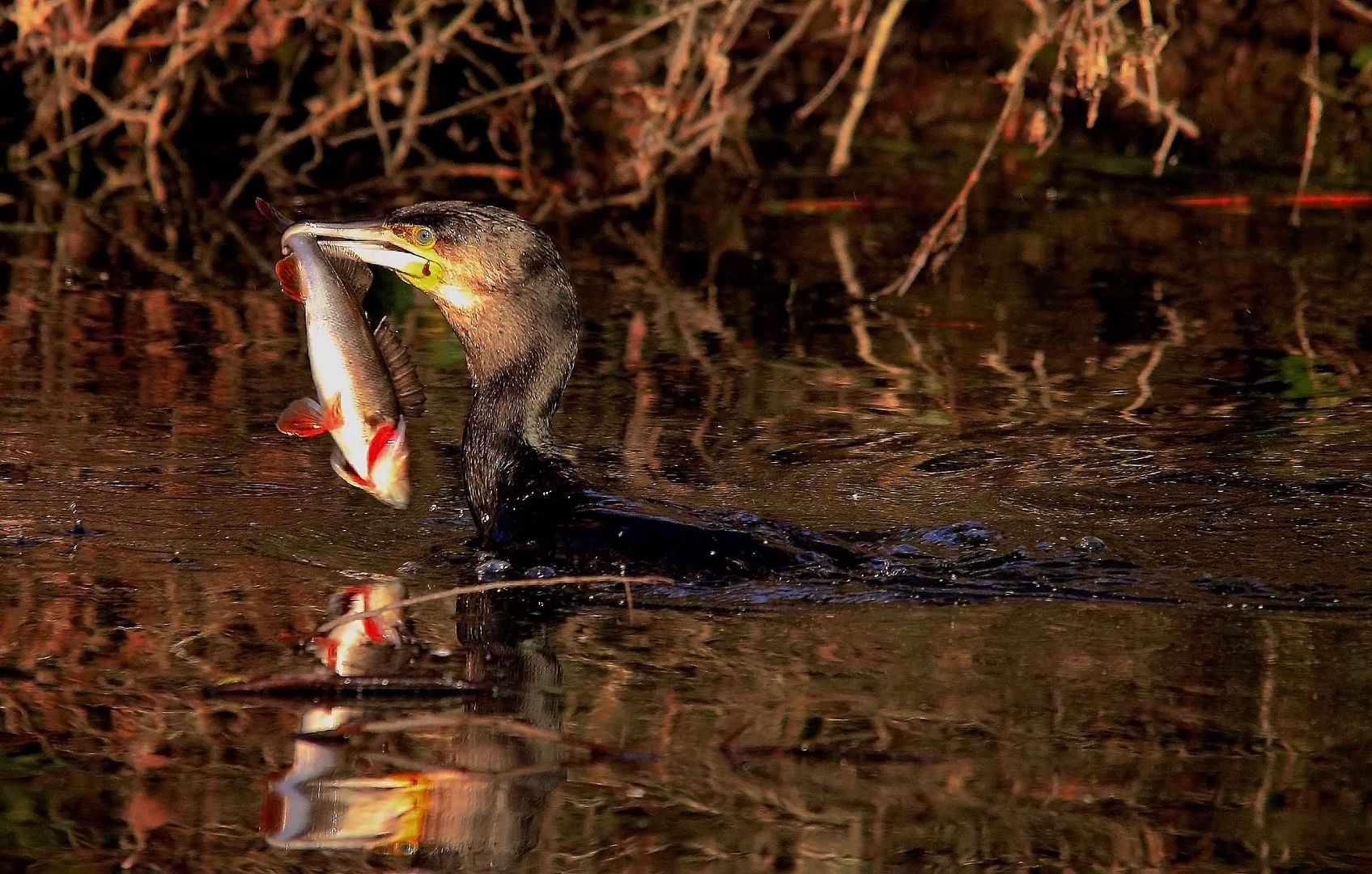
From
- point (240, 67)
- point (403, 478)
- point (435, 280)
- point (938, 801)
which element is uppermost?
point (240, 67)

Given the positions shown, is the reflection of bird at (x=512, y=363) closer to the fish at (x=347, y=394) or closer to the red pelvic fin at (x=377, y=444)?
the fish at (x=347, y=394)

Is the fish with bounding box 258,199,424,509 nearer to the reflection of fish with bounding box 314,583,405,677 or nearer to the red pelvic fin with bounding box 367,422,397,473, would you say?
the red pelvic fin with bounding box 367,422,397,473

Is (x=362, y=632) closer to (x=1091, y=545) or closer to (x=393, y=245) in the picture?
(x=393, y=245)

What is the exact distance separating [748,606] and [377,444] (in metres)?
0.92

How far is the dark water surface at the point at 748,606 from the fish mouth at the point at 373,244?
613 millimetres

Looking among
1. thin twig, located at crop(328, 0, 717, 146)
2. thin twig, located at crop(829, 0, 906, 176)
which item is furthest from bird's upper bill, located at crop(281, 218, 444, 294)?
thin twig, located at crop(328, 0, 717, 146)

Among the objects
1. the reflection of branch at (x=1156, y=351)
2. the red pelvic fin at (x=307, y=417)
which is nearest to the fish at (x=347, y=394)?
the red pelvic fin at (x=307, y=417)

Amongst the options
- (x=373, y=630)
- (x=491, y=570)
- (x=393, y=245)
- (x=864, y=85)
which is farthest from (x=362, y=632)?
(x=864, y=85)

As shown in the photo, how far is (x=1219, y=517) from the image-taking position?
5.61 metres

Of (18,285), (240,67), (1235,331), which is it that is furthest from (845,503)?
(240,67)

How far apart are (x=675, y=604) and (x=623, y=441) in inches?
56.9

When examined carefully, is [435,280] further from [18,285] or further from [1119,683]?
[18,285]

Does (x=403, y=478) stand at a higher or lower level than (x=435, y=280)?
Result: lower

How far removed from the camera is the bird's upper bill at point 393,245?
5500 mm
